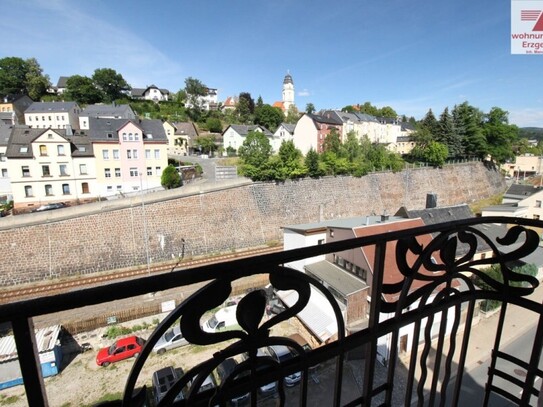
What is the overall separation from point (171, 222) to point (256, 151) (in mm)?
9465

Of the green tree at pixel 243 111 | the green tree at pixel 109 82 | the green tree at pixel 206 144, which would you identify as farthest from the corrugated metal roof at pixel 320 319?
the green tree at pixel 109 82

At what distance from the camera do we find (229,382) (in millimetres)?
1129

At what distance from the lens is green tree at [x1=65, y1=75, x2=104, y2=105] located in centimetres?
5003

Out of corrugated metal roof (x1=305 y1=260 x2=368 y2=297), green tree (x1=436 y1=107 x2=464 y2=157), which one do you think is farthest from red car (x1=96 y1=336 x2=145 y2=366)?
green tree (x1=436 y1=107 x2=464 y2=157)

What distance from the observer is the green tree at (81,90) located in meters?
50.0

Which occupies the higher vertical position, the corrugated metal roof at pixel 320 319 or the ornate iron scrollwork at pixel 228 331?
the ornate iron scrollwork at pixel 228 331

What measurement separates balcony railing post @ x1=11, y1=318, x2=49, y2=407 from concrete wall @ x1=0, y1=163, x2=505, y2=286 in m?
17.5

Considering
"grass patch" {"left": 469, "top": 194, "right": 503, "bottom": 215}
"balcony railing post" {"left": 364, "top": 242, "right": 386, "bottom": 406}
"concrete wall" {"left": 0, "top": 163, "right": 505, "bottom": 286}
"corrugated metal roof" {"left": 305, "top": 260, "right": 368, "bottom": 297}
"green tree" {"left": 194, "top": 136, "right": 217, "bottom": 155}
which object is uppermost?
"green tree" {"left": 194, "top": 136, "right": 217, "bottom": 155}

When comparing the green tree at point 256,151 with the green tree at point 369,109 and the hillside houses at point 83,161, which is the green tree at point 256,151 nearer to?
the hillside houses at point 83,161

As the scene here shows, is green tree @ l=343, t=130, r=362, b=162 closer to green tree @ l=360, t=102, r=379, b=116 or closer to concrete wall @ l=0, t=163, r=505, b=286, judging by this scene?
concrete wall @ l=0, t=163, r=505, b=286

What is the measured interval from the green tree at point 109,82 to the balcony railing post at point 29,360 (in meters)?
A: 62.9

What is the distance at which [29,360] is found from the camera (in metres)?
0.73

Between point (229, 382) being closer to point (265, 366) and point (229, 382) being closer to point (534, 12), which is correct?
point (265, 366)

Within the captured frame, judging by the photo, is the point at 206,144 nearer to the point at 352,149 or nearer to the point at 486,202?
the point at 352,149
